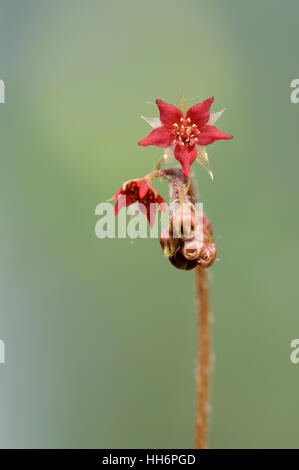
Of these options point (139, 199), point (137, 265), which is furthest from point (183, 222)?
point (137, 265)

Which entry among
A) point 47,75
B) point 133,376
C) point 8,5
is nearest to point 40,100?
point 47,75

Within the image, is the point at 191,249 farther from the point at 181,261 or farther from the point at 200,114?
the point at 200,114

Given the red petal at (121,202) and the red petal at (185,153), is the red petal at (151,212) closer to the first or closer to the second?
the red petal at (121,202)

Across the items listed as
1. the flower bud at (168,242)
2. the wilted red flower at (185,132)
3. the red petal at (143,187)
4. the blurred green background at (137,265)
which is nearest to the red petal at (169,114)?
the wilted red flower at (185,132)

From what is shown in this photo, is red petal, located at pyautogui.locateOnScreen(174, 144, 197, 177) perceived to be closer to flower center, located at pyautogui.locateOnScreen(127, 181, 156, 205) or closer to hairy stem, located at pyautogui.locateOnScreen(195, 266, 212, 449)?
flower center, located at pyautogui.locateOnScreen(127, 181, 156, 205)

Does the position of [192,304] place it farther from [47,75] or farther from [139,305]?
[47,75]
